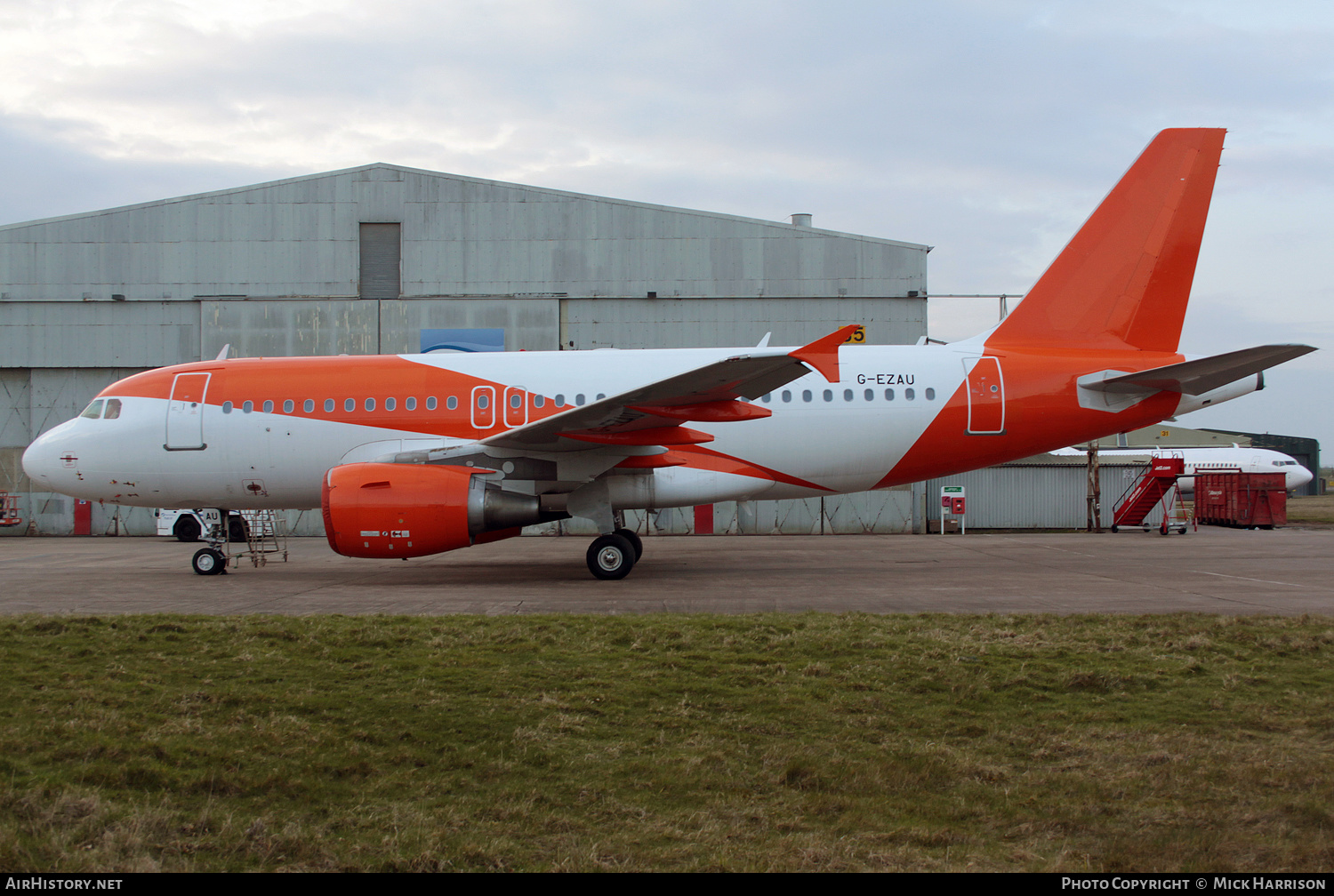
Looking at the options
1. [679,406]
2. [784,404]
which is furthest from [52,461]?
[784,404]

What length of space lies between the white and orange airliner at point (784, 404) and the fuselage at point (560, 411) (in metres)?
0.03

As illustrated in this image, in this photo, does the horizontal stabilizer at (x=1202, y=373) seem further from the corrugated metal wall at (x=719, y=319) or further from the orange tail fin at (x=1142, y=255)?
the corrugated metal wall at (x=719, y=319)

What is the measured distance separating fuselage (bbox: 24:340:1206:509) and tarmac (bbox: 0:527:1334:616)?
57.0 inches

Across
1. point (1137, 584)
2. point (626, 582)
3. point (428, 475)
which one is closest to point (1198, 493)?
point (1137, 584)

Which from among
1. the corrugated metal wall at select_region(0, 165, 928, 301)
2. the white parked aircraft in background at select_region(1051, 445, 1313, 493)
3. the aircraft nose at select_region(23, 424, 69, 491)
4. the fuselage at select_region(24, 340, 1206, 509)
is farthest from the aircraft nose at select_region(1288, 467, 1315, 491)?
the aircraft nose at select_region(23, 424, 69, 491)

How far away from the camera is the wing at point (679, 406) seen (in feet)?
34.2

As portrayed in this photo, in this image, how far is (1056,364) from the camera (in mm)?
13398

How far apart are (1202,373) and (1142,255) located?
2.15 meters

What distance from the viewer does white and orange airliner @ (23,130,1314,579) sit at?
1334cm

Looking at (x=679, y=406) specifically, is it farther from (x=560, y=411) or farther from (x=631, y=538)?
(x=631, y=538)

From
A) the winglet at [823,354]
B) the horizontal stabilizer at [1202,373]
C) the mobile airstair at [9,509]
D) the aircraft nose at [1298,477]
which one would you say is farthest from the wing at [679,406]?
the aircraft nose at [1298,477]

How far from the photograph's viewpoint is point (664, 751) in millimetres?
4516

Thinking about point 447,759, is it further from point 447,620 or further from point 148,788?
point 447,620
